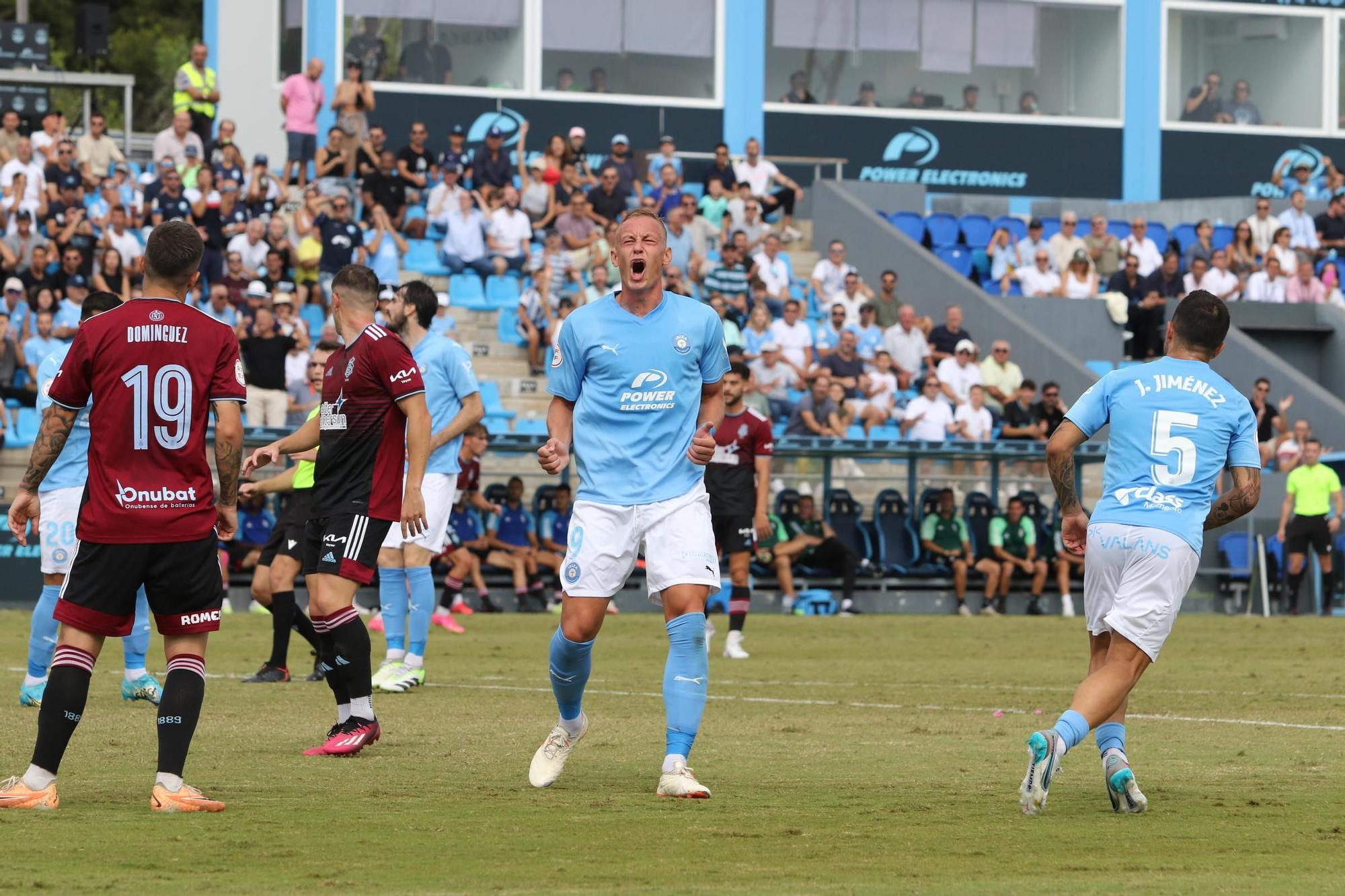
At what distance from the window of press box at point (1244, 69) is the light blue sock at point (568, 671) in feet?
103

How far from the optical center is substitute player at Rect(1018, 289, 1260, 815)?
7.57m

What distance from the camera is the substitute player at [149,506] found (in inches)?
278

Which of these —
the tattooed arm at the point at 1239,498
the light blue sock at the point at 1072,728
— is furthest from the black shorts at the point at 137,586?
the tattooed arm at the point at 1239,498

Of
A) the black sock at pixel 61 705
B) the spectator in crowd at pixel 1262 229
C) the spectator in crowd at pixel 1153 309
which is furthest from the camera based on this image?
the spectator in crowd at pixel 1262 229

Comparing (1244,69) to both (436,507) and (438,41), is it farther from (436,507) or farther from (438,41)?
(436,507)

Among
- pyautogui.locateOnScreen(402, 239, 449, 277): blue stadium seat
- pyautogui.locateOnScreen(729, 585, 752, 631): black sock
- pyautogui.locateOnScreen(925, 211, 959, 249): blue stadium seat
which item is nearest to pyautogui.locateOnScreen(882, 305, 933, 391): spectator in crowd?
pyautogui.locateOnScreen(925, 211, 959, 249): blue stadium seat

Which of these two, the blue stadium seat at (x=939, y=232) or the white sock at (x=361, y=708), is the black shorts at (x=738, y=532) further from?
the blue stadium seat at (x=939, y=232)

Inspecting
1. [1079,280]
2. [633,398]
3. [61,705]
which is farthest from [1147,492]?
[1079,280]

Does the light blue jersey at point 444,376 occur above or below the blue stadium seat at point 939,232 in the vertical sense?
below

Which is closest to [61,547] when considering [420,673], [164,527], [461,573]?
[420,673]

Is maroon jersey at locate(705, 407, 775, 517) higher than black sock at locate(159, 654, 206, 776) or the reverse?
higher

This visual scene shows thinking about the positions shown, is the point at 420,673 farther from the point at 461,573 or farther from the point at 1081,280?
the point at 1081,280

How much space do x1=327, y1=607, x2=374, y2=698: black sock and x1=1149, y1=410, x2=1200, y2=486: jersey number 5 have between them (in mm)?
3742

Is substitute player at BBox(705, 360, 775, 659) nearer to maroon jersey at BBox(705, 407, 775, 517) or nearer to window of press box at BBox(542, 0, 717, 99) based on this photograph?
maroon jersey at BBox(705, 407, 775, 517)
